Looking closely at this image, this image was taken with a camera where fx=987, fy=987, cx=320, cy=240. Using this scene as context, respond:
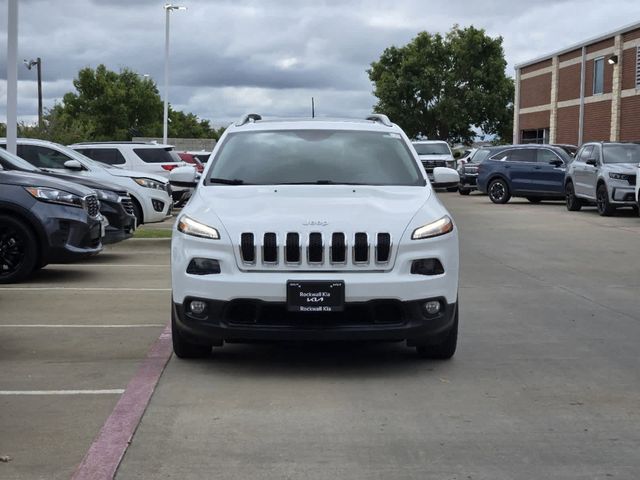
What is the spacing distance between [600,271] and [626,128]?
32385 millimetres

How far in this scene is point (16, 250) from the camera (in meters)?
10.9

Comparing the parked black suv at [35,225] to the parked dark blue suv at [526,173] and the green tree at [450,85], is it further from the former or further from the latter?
the green tree at [450,85]

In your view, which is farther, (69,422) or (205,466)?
(69,422)

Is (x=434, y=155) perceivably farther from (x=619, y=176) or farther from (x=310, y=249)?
(x=310, y=249)

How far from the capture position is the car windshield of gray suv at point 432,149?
3841 centimetres

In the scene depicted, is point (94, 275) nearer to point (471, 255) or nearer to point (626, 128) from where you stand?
point (471, 255)

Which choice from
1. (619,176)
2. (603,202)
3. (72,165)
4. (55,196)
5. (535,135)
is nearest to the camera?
(55,196)

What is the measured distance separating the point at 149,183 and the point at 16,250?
6842mm

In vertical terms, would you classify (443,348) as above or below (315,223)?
below

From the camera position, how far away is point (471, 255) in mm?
14867

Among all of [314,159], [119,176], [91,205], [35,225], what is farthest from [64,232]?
[119,176]

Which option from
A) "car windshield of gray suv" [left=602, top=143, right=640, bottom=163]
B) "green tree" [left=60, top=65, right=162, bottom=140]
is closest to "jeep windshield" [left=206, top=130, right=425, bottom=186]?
"car windshield of gray suv" [left=602, top=143, right=640, bottom=163]

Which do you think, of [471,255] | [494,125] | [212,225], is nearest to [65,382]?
[212,225]

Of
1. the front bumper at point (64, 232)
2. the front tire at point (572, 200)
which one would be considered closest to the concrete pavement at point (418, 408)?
the front bumper at point (64, 232)
